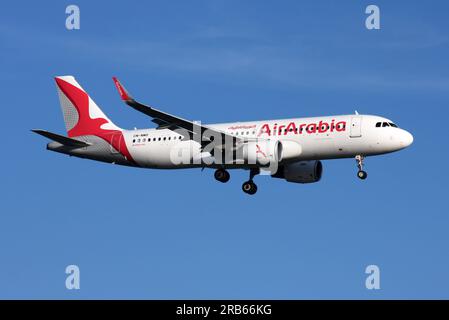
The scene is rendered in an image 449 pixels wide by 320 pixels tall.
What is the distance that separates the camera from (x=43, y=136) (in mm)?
58812

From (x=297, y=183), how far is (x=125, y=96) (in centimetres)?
1535

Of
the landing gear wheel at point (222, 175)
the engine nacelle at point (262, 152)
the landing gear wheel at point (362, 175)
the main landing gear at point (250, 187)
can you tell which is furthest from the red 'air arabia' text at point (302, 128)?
the main landing gear at point (250, 187)

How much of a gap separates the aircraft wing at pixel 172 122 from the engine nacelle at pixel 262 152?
1.16 meters

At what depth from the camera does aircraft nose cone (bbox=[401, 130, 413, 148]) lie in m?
55.5

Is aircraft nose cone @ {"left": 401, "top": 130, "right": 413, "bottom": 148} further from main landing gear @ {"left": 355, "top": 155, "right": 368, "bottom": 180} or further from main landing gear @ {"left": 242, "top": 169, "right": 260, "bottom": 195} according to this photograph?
main landing gear @ {"left": 242, "top": 169, "right": 260, "bottom": 195}

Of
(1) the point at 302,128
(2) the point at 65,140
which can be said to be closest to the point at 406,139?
(1) the point at 302,128

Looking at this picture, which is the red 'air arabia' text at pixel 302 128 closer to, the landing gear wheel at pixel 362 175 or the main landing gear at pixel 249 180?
the landing gear wheel at pixel 362 175

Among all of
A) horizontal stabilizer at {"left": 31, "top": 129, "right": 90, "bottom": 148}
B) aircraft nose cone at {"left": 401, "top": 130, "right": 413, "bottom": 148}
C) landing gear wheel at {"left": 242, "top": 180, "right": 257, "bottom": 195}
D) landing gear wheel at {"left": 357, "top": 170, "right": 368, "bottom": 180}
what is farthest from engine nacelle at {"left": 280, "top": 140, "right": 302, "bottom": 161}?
horizontal stabilizer at {"left": 31, "top": 129, "right": 90, "bottom": 148}

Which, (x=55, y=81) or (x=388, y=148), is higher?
(x=55, y=81)

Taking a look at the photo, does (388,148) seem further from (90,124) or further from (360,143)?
(90,124)

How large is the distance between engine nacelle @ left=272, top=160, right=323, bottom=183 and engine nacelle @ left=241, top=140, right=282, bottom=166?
14.6 feet

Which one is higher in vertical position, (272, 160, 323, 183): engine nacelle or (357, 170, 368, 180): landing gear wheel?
(272, 160, 323, 183): engine nacelle
